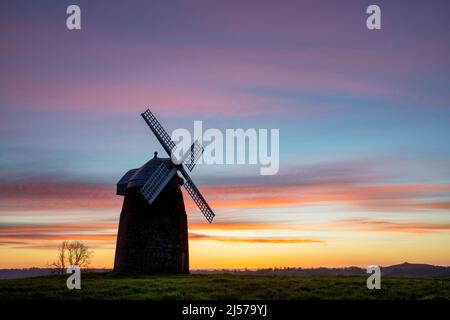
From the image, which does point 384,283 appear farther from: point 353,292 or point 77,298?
point 77,298

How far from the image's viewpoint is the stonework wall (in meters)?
45.5

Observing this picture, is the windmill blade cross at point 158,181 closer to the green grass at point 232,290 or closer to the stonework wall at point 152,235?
the stonework wall at point 152,235

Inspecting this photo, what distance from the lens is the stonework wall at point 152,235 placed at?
45500 millimetres

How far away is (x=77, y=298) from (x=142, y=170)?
60.8 ft

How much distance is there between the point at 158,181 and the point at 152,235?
481 cm

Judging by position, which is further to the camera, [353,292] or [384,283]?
[384,283]

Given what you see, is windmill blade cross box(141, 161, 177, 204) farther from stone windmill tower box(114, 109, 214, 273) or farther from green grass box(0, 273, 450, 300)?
green grass box(0, 273, 450, 300)

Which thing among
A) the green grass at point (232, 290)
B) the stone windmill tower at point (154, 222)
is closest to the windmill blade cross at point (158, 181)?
the stone windmill tower at point (154, 222)

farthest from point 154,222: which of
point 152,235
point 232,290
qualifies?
point 232,290

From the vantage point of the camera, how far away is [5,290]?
111ft

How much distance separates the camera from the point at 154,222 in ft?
150

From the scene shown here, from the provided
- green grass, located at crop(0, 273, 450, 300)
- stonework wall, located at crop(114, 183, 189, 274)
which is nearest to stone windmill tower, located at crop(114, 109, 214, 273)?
stonework wall, located at crop(114, 183, 189, 274)
